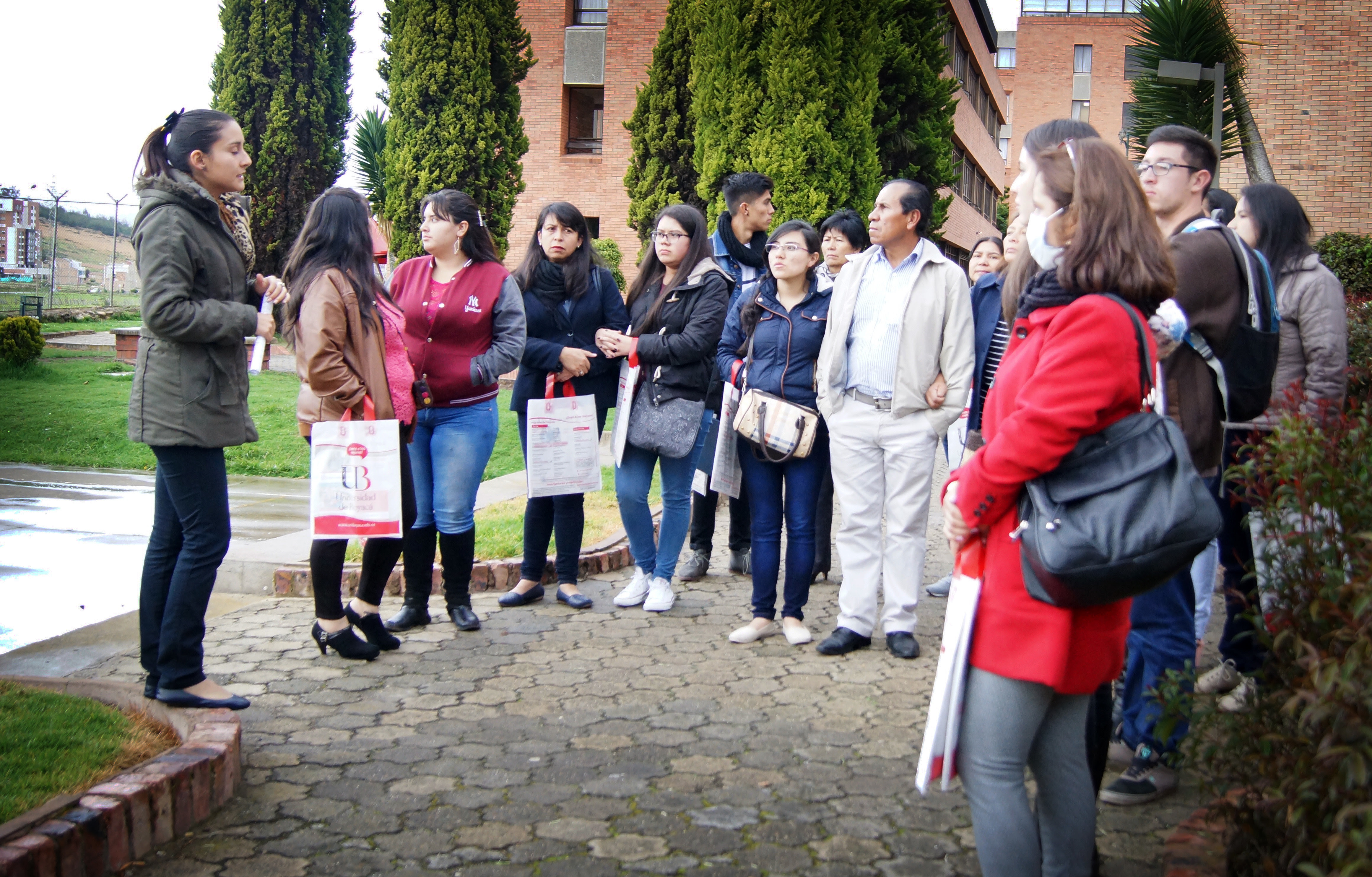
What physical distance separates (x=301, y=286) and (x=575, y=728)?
7.41 ft

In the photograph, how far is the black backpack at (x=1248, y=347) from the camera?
3664 mm

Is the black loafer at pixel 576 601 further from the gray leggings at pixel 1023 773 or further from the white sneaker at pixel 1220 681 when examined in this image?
the gray leggings at pixel 1023 773

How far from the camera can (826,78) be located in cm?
1333

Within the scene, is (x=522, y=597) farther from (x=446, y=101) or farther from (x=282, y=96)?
(x=282, y=96)

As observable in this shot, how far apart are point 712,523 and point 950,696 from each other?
15.5 ft

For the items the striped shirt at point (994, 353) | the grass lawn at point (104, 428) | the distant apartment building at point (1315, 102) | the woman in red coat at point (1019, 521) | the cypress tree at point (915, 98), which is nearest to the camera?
the woman in red coat at point (1019, 521)

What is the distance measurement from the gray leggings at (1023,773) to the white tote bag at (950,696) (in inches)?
1.3

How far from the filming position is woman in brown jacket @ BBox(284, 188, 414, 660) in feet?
15.4

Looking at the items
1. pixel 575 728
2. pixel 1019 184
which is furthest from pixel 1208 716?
pixel 575 728

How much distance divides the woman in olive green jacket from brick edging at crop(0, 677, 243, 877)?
372 mm

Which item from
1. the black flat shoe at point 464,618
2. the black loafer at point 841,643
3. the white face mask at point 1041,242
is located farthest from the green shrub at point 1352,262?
the white face mask at point 1041,242

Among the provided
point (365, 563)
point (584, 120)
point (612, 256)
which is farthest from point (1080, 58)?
point (365, 563)

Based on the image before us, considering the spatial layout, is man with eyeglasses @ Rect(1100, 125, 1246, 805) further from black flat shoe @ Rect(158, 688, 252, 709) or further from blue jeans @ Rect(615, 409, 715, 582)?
black flat shoe @ Rect(158, 688, 252, 709)

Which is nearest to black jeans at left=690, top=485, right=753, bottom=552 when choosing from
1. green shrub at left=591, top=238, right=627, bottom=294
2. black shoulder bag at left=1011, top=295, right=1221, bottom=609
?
black shoulder bag at left=1011, top=295, right=1221, bottom=609
